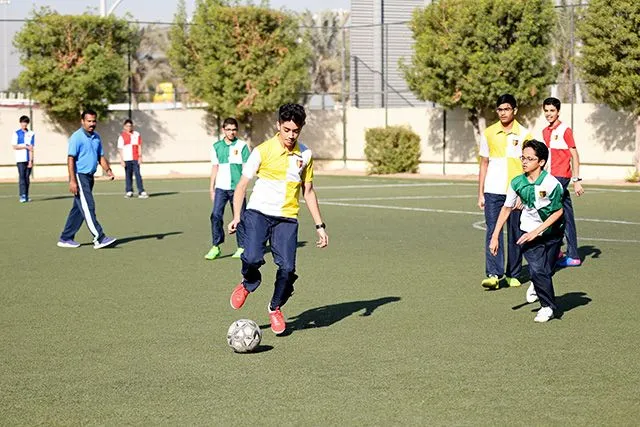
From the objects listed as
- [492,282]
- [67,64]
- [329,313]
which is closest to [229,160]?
[492,282]

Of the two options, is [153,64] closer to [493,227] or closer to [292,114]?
[493,227]

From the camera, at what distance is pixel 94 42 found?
3722 cm

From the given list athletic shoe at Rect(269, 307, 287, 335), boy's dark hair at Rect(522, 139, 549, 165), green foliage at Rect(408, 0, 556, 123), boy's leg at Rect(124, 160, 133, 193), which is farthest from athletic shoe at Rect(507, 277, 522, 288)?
green foliage at Rect(408, 0, 556, 123)

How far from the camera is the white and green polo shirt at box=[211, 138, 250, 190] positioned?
15.0 metres

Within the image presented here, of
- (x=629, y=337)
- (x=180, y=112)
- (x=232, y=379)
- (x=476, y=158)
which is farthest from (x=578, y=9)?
(x=232, y=379)

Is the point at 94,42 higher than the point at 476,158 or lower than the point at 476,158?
higher

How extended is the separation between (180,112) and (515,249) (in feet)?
93.6

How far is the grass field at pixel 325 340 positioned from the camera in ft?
22.1

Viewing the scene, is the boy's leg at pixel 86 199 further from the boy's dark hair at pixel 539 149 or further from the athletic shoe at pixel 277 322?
the boy's dark hair at pixel 539 149

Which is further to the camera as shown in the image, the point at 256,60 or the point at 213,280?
the point at 256,60

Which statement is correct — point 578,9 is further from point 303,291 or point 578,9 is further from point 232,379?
A: point 232,379

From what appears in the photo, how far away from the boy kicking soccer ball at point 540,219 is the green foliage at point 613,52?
65.8 ft

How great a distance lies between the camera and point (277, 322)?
30.0 ft

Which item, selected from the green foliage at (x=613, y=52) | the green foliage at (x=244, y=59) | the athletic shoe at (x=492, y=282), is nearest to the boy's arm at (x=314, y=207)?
the athletic shoe at (x=492, y=282)
